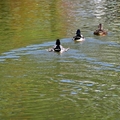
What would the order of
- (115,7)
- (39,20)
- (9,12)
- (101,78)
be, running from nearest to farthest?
1. (101,78)
2. (39,20)
3. (9,12)
4. (115,7)

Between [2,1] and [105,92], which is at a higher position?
[2,1]

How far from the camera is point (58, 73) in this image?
67.4 ft

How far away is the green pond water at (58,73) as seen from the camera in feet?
52.2

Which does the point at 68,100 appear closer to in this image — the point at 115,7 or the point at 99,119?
the point at 99,119

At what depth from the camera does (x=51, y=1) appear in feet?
187

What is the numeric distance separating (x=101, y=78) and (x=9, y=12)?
89.6 feet

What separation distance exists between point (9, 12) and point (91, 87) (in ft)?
93.4

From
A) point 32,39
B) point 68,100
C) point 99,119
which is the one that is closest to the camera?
point 99,119

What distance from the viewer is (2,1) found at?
56.0 m

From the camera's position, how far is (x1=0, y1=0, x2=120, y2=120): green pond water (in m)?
15.9

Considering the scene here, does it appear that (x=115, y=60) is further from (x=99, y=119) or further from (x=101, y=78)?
(x=99, y=119)

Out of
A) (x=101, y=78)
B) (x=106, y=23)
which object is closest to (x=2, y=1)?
(x=106, y=23)

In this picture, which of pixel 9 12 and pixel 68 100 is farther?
pixel 9 12

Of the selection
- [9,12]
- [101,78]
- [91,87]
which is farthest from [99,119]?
[9,12]
